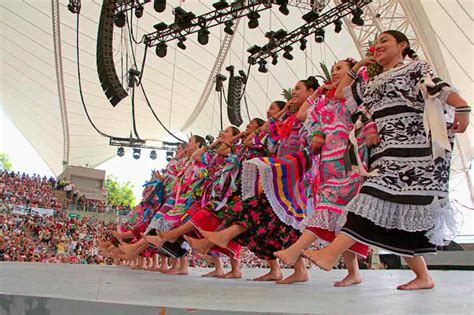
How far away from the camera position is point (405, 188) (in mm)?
2211

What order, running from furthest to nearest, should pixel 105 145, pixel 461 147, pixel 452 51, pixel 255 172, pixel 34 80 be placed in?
pixel 105 145 < pixel 34 80 < pixel 461 147 < pixel 452 51 < pixel 255 172

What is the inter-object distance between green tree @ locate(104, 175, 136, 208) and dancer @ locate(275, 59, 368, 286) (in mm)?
50743

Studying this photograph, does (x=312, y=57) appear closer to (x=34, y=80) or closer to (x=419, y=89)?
(x=34, y=80)

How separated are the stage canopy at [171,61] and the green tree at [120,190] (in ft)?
A: 79.9

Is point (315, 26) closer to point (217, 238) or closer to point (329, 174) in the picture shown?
point (217, 238)

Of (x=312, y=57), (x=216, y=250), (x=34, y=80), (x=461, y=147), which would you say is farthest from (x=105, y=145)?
(x=216, y=250)

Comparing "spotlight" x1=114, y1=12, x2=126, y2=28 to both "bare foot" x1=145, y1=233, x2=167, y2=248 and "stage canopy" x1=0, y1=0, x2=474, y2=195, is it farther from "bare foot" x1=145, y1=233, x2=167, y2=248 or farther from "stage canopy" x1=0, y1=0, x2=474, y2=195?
"bare foot" x1=145, y1=233, x2=167, y2=248

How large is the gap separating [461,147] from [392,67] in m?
14.8

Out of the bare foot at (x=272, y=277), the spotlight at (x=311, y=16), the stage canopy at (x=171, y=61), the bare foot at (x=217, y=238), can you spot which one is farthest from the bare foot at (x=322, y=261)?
the spotlight at (x=311, y=16)

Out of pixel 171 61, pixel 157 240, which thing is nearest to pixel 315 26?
pixel 157 240

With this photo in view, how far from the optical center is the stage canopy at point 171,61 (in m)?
12.6

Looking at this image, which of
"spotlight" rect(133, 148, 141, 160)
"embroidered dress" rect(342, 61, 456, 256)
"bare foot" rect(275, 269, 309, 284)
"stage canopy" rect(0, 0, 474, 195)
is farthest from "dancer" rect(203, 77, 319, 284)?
"spotlight" rect(133, 148, 141, 160)

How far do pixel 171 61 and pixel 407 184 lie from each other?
59.0 feet

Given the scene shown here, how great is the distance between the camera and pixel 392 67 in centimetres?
259
